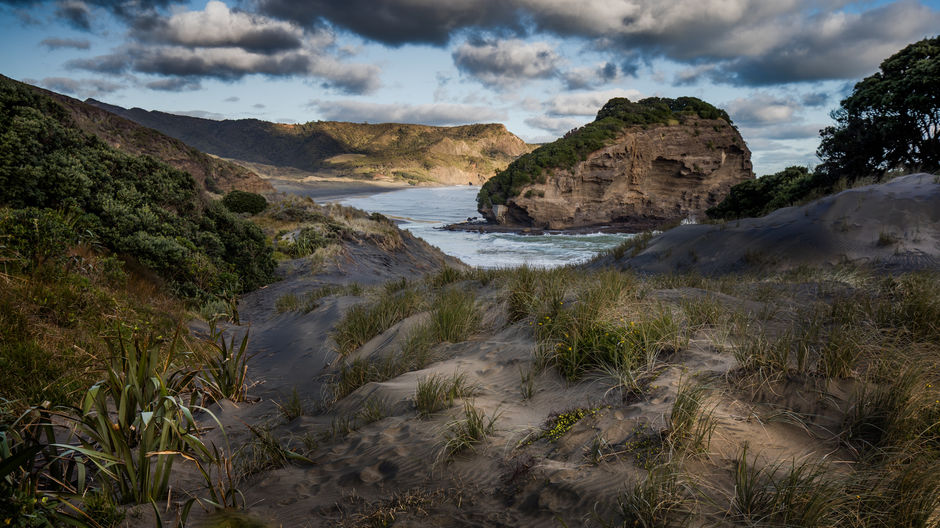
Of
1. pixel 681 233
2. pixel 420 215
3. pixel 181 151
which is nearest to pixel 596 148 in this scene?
pixel 420 215

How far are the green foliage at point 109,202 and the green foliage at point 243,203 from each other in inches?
348

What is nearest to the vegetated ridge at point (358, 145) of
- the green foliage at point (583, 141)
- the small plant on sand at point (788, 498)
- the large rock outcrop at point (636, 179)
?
the green foliage at point (583, 141)

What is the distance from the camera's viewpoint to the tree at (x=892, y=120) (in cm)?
2012

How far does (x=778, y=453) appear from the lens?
104 inches

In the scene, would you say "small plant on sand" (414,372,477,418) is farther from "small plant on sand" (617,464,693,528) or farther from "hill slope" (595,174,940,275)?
"hill slope" (595,174,940,275)

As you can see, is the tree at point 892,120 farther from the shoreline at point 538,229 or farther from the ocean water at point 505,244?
the shoreline at point 538,229

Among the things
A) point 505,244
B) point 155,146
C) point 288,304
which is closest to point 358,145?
point 505,244

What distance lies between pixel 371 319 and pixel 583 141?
167ft

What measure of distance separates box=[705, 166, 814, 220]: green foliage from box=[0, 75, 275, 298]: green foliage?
969 inches

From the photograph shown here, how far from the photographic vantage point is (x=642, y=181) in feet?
183

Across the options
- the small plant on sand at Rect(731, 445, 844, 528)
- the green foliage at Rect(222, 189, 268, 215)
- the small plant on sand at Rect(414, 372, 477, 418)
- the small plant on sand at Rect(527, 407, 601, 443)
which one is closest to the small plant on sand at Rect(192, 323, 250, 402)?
the small plant on sand at Rect(414, 372, 477, 418)

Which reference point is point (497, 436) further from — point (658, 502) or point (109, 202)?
point (109, 202)

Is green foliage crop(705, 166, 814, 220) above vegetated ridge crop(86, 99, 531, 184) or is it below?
below

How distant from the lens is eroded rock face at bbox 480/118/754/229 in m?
50.5
